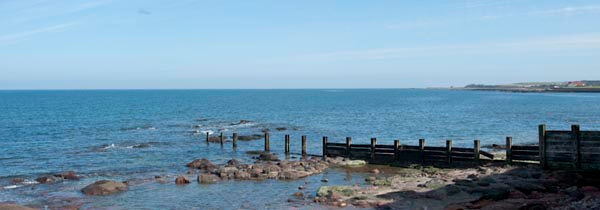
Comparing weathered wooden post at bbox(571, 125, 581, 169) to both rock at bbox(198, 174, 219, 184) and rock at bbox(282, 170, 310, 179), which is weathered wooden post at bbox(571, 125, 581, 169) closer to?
rock at bbox(282, 170, 310, 179)

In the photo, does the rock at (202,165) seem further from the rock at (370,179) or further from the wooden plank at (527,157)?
the wooden plank at (527,157)

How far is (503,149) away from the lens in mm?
41906

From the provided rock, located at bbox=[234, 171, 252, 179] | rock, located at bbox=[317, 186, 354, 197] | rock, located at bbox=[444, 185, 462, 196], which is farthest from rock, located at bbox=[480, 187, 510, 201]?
rock, located at bbox=[234, 171, 252, 179]

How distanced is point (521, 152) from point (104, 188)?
67.4 ft

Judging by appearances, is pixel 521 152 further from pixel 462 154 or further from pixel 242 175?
pixel 242 175

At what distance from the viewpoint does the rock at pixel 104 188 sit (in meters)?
26.5

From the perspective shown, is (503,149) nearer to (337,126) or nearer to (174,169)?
(174,169)

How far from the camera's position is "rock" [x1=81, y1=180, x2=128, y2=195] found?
86.9 ft

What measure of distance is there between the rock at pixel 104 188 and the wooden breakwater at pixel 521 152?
1488cm

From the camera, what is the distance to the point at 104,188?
1048 inches

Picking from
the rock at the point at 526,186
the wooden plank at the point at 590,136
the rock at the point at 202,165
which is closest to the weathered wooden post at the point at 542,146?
the wooden plank at the point at 590,136

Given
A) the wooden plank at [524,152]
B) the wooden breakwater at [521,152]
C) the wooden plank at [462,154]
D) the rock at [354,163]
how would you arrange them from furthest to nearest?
the rock at [354,163] → the wooden plank at [462,154] → the wooden plank at [524,152] → the wooden breakwater at [521,152]

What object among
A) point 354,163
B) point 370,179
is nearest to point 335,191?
point 370,179

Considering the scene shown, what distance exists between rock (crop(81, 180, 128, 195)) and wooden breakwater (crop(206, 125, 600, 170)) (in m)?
14.9
